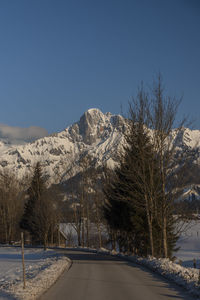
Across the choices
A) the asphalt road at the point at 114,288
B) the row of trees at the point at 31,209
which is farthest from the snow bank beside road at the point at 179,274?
the row of trees at the point at 31,209

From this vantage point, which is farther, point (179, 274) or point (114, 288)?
point (179, 274)

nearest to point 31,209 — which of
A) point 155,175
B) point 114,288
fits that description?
point 155,175

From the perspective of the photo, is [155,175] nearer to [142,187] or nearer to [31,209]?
[142,187]

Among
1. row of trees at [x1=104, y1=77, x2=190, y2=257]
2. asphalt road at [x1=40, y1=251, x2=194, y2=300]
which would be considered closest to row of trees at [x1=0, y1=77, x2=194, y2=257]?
row of trees at [x1=104, y1=77, x2=190, y2=257]

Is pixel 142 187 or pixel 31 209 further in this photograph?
pixel 31 209

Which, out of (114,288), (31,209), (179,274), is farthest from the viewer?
(31,209)

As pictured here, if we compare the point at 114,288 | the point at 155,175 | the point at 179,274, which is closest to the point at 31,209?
the point at 155,175

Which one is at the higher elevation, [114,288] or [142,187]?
[142,187]

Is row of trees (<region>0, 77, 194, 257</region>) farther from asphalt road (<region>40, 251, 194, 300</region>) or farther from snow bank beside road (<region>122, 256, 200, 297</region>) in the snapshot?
asphalt road (<region>40, 251, 194, 300</region>)

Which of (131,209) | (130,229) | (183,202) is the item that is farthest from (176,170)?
(130,229)

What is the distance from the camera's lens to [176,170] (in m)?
21.6

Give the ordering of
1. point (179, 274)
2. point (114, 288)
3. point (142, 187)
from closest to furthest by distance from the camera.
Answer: point (114, 288) < point (179, 274) < point (142, 187)

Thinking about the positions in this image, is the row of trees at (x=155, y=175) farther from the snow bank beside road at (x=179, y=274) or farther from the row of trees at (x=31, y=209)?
the row of trees at (x=31, y=209)

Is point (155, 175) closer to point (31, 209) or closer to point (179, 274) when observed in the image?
point (179, 274)
